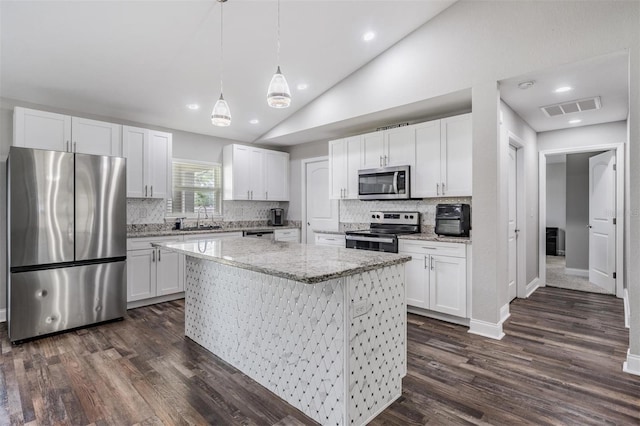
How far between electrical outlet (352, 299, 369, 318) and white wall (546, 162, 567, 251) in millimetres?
8461

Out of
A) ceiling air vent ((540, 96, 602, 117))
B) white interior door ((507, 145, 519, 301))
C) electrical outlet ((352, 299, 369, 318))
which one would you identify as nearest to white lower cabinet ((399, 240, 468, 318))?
white interior door ((507, 145, 519, 301))

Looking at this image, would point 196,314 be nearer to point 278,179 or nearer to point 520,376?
point 520,376

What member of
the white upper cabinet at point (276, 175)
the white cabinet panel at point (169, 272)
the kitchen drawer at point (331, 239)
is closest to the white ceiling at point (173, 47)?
the white upper cabinet at point (276, 175)

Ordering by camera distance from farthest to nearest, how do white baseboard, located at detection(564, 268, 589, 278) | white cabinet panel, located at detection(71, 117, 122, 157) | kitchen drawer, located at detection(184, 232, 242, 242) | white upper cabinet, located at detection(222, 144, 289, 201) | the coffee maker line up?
the coffee maker, white baseboard, located at detection(564, 268, 589, 278), white upper cabinet, located at detection(222, 144, 289, 201), kitchen drawer, located at detection(184, 232, 242, 242), white cabinet panel, located at detection(71, 117, 122, 157)

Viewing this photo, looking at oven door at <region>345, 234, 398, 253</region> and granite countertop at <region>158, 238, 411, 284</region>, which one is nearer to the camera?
granite countertop at <region>158, 238, 411, 284</region>

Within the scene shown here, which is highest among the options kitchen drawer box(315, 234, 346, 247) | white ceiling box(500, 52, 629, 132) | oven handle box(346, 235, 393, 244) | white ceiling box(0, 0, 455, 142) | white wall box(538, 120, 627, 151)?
white ceiling box(0, 0, 455, 142)

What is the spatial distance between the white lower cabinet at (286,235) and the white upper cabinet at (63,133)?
2.61 meters

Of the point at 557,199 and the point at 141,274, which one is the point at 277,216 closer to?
the point at 141,274

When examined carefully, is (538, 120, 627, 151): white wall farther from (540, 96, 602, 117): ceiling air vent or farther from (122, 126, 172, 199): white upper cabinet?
(122, 126, 172, 199): white upper cabinet

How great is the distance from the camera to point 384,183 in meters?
4.36

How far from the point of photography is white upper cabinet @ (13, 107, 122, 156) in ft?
11.5

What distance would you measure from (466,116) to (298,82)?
210 centimetres

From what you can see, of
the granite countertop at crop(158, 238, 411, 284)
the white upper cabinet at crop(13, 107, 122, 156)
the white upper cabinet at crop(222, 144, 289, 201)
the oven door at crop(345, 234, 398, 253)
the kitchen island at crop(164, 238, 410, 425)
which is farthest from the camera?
the white upper cabinet at crop(222, 144, 289, 201)

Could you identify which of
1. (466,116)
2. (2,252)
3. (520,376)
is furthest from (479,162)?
(2,252)
